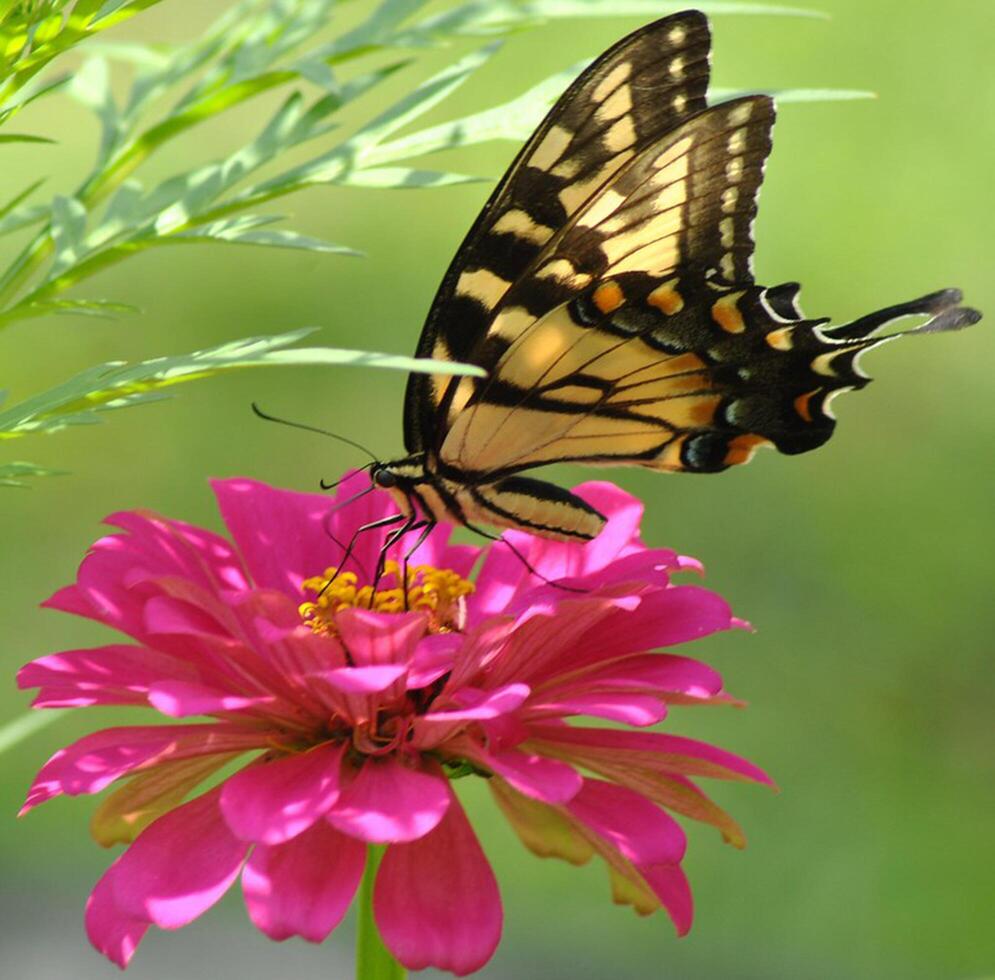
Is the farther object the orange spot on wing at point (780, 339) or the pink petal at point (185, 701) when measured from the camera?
the orange spot on wing at point (780, 339)

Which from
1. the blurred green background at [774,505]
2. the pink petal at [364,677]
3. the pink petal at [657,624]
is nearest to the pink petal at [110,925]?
the pink petal at [364,677]

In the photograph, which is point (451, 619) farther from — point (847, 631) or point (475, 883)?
point (847, 631)

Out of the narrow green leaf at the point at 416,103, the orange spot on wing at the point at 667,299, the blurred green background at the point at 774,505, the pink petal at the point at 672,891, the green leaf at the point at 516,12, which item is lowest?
the blurred green background at the point at 774,505

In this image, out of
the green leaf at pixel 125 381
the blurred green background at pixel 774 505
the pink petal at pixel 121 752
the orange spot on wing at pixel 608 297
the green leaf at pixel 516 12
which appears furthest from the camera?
the blurred green background at pixel 774 505

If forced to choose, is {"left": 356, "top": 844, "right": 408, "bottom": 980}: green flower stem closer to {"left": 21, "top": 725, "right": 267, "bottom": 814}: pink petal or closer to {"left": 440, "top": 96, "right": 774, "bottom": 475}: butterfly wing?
{"left": 21, "top": 725, "right": 267, "bottom": 814}: pink petal

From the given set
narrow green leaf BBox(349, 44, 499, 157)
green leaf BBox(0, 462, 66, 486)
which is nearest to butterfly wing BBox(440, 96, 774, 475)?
narrow green leaf BBox(349, 44, 499, 157)

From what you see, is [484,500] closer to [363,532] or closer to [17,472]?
[363,532]

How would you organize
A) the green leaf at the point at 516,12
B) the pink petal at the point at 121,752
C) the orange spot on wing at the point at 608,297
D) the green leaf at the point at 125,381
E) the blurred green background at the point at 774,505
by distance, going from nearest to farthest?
1. the green leaf at the point at 125,381
2. the pink petal at the point at 121,752
3. the green leaf at the point at 516,12
4. the orange spot on wing at the point at 608,297
5. the blurred green background at the point at 774,505

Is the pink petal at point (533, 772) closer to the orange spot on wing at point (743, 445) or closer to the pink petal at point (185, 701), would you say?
the pink petal at point (185, 701)
